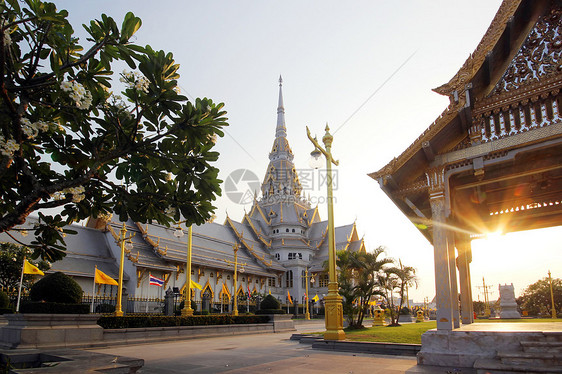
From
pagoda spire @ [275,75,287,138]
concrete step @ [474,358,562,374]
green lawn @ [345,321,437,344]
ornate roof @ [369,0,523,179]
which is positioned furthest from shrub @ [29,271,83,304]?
pagoda spire @ [275,75,287,138]

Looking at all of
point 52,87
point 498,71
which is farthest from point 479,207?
point 52,87

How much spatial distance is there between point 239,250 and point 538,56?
167 ft

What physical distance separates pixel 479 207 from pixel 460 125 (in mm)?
5195

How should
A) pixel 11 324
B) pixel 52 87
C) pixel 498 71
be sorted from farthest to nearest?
pixel 11 324 → pixel 498 71 → pixel 52 87

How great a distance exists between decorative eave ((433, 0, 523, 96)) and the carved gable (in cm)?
65

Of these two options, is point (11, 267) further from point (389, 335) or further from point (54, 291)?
point (389, 335)

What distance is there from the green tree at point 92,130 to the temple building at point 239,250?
18.3 metres

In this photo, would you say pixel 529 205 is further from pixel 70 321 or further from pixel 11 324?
pixel 11 324

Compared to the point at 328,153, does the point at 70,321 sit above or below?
below

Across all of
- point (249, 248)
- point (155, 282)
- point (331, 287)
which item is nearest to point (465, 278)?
point (331, 287)

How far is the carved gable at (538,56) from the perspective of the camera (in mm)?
8566

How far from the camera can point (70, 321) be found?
40.1 ft

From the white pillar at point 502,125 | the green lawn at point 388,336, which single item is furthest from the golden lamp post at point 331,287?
the white pillar at point 502,125

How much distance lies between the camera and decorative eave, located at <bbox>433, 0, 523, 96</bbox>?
893 centimetres
